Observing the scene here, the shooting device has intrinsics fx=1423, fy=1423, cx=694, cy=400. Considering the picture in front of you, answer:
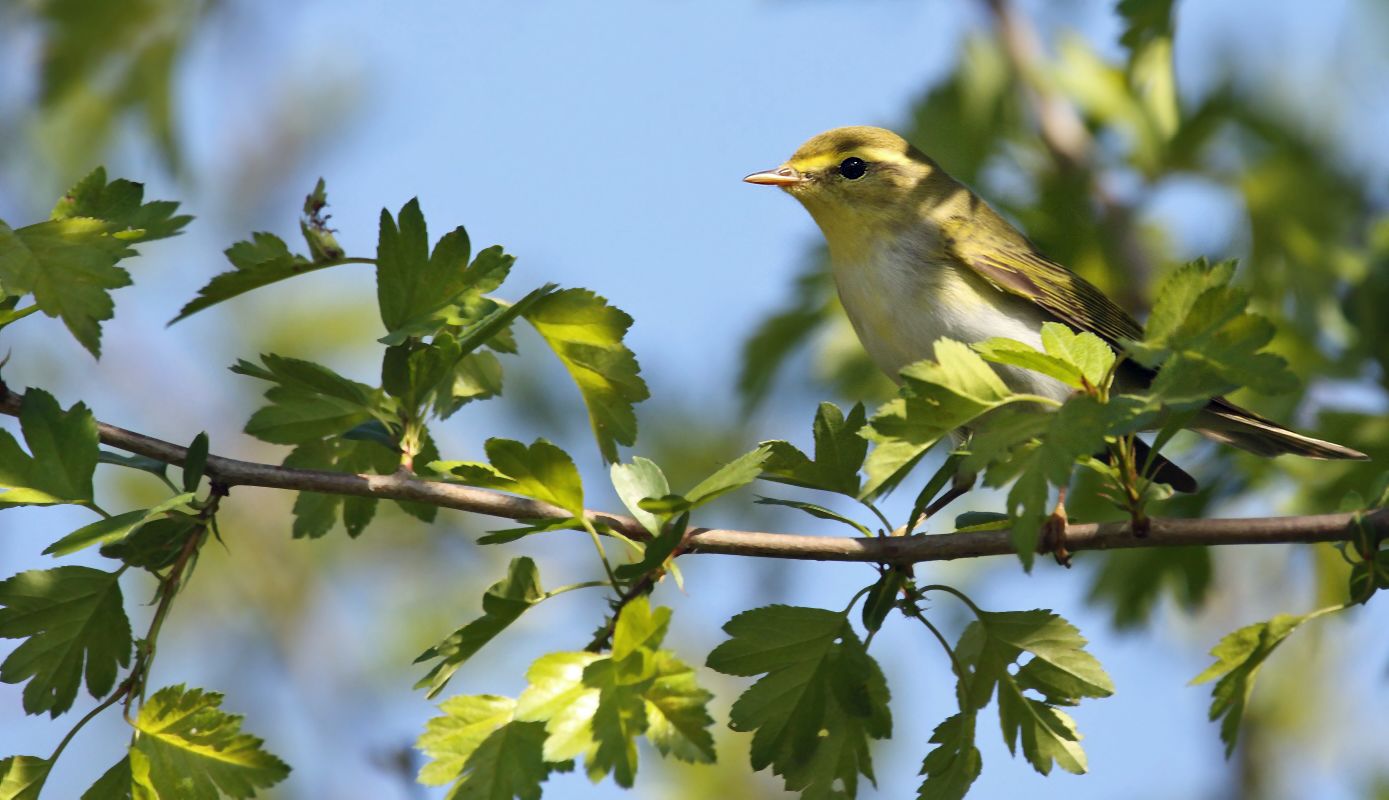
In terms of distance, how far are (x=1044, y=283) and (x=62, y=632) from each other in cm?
278

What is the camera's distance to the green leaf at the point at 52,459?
83.8 inches

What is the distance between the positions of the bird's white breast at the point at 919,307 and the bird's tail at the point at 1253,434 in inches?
14.5

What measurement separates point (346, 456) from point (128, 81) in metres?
2.66

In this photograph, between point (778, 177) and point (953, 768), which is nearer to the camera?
point (953, 768)

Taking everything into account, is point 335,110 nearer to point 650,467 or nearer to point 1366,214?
point 1366,214

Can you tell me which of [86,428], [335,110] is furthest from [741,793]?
[335,110]

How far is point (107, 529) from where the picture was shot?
2047mm

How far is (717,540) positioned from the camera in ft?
7.30

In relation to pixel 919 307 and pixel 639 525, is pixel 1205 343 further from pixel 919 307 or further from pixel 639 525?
pixel 919 307

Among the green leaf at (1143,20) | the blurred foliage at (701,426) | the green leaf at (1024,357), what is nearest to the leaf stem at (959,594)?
the blurred foliage at (701,426)

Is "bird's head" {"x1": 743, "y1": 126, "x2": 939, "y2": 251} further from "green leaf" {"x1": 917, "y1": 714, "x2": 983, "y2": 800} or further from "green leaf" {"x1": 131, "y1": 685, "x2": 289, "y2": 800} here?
"green leaf" {"x1": 131, "y1": 685, "x2": 289, "y2": 800}

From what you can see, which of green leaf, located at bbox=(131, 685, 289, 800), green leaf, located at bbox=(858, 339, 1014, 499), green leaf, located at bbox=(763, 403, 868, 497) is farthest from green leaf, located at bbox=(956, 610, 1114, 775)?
green leaf, located at bbox=(131, 685, 289, 800)

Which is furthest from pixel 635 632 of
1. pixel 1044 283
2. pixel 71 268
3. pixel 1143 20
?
pixel 1044 283

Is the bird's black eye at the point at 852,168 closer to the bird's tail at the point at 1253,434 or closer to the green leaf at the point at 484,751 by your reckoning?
the bird's tail at the point at 1253,434
